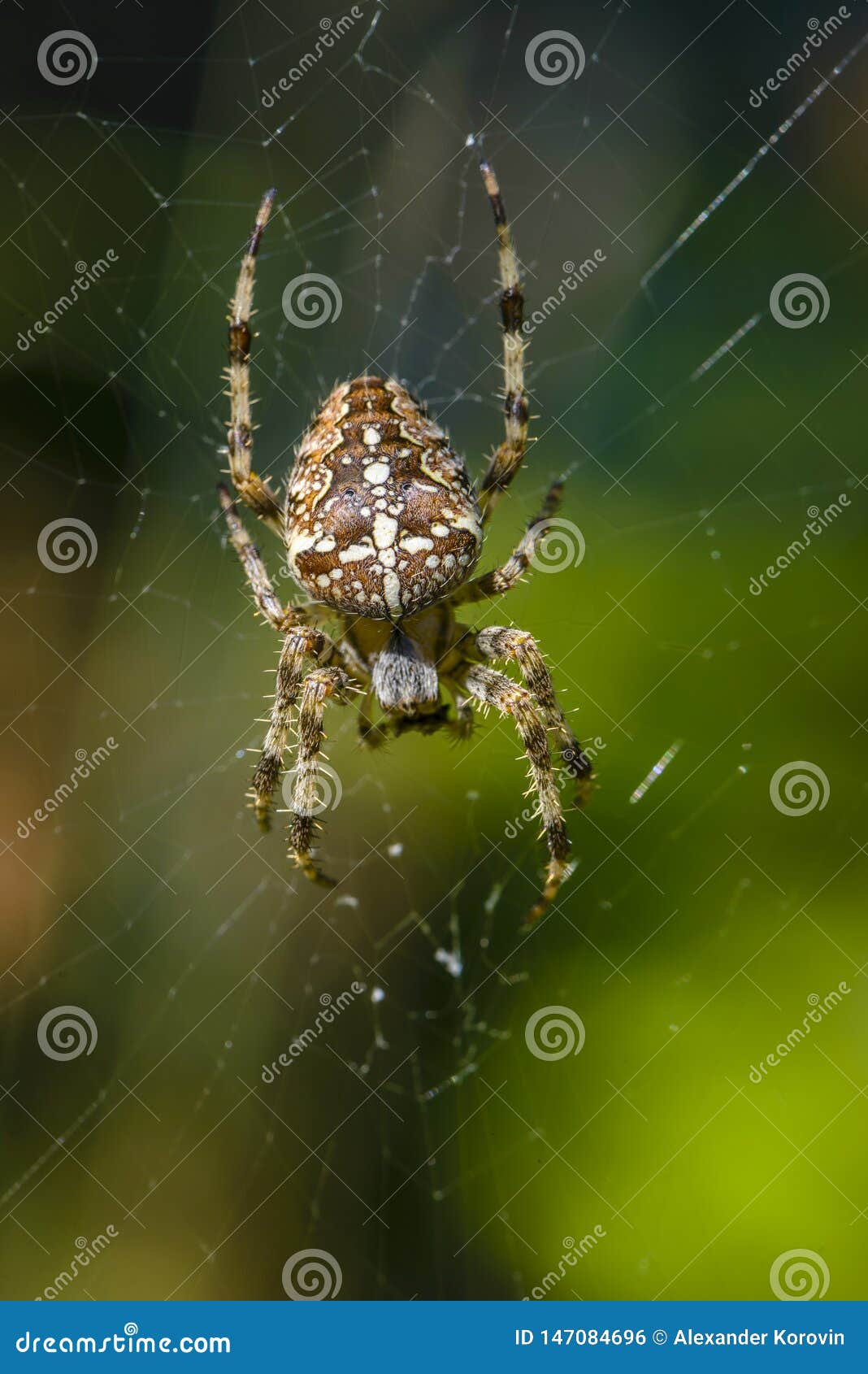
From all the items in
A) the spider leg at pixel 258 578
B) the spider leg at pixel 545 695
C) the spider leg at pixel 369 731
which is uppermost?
the spider leg at pixel 545 695

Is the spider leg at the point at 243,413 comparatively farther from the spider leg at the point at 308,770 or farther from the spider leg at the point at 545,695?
the spider leg at the point at 545,695

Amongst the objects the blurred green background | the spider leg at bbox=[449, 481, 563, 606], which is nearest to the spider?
the spider leg at bbox=[449, 481, 563, 606]

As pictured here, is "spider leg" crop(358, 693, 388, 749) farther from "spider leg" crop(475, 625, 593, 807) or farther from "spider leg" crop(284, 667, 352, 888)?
"spider leg" crop(475, 625, 593, 807)

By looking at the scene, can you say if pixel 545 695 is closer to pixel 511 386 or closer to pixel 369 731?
pixel 369 731

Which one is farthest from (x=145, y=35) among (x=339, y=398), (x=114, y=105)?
(x=339, y=398)

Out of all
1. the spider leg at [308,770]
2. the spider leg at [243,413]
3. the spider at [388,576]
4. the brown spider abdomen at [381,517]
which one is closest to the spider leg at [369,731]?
the spider at [388,576]

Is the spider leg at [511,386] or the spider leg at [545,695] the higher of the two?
the spider leg at [511,386]

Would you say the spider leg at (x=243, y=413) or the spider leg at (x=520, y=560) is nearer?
the spider leg at (x=520, y=560)

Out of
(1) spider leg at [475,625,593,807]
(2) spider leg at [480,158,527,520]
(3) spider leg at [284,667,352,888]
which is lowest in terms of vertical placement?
(3) spider leg at [284,667,352,888]
